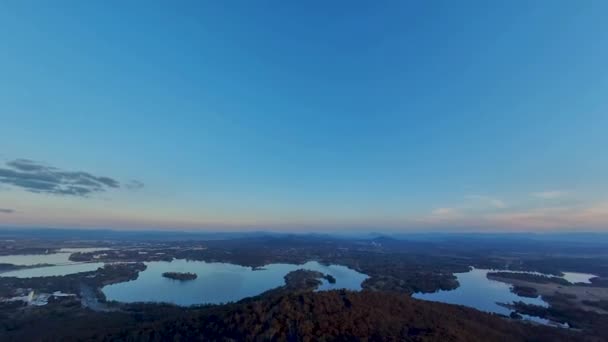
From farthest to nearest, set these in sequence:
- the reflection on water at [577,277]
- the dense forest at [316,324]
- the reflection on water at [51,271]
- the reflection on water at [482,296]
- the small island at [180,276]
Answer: the reflection on water at [577,277] < the small island at [180,276] < the reflection on water at [51,271] < the reflection on water at [482,296] < the dense forest at [316,324]

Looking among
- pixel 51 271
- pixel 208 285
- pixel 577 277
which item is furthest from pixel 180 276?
pixel 577 277

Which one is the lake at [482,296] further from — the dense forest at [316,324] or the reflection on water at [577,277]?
the dense forest at [316,324]

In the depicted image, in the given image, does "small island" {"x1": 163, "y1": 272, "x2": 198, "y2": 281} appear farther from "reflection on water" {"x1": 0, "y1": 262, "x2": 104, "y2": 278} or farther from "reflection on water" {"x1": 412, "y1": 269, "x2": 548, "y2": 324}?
"reflection on water" {"x1": 412, "y1": 269, "x2": 548, "y2": 324}

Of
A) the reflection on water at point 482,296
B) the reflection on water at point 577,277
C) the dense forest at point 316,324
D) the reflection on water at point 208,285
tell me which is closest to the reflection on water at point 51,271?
the reflection on water at point 208,285

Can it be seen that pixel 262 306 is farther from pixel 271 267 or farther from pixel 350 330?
pixel 271 267

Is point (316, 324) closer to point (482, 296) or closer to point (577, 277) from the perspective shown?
point (482, 296)
